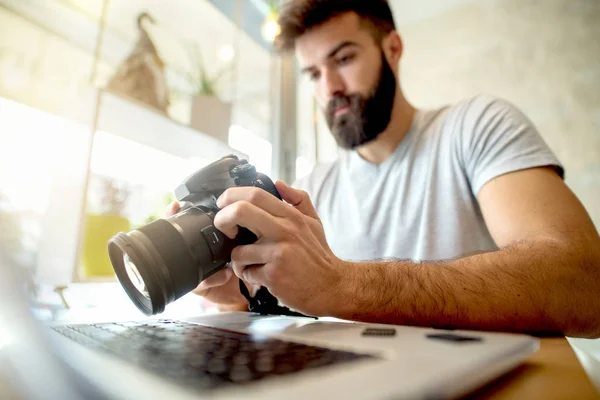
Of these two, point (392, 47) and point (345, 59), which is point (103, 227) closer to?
point (345, 59)

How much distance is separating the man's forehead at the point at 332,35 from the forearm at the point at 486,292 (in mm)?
710

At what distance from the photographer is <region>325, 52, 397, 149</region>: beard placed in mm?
970

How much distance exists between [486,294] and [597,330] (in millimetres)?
234

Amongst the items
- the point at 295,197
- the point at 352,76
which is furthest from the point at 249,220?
the point at 352,76

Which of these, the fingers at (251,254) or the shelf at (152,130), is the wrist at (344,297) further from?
the shelf at (152,130)

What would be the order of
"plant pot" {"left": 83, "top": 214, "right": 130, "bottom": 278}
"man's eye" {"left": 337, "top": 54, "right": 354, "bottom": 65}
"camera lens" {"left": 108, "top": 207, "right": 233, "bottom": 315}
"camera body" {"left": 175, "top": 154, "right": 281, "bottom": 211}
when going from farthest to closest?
"man's eye" {"left": 337, "top": 54, "right": 354, "bottom": 65}, "plant pot" {"left": 83, "top": 214, "right": 130, "bottom": 278}, "camera body" {"left": 175, "top": 154, "right": 281, "bottom": 211}, "camera lens" {"left": 108, "top": 207, "right": 233, "bottom": 315}

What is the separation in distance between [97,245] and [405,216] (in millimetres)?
719

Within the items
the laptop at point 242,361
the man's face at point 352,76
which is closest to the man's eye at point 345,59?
the man's face at point 352,76

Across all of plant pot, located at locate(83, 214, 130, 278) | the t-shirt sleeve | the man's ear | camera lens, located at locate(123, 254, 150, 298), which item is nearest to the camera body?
camera lens, located at locate(123, 254, 150, 298)

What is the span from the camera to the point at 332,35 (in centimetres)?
97

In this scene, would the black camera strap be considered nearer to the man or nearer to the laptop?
the man

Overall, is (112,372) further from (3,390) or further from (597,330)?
(597,330)

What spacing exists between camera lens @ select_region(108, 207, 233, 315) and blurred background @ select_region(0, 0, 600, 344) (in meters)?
0.35

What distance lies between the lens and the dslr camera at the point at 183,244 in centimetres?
36
